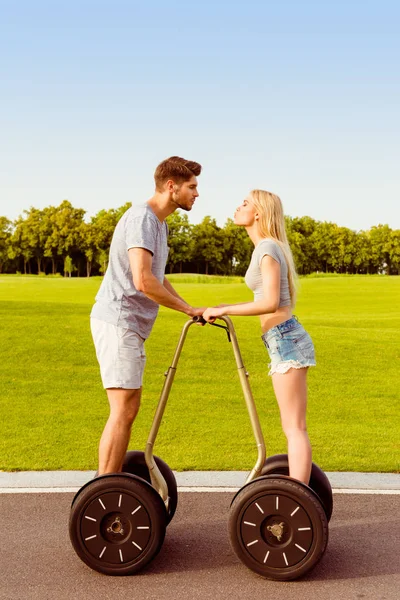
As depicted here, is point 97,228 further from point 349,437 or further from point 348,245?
point 349,437

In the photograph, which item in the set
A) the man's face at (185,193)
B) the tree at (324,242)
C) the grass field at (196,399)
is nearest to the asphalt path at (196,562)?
the grass field at (196,399)

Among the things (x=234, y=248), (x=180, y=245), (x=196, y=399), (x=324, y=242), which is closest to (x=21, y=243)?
(x=180, y=245)

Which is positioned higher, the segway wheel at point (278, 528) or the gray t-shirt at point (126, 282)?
the gray t-shirt at point (126, 282)

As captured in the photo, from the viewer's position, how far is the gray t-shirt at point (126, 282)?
401cm

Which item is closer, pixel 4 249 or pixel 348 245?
pixel 4 249

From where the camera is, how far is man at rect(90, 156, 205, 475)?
4.01 metres

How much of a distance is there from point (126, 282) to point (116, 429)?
0.78 meters

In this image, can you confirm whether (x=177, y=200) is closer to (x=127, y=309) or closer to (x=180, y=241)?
(x=127, y=309)

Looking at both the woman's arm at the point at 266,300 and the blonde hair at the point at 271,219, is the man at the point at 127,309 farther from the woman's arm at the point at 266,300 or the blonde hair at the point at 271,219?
the blonde hair at the point at 271,219

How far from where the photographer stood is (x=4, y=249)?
9025 centimetres

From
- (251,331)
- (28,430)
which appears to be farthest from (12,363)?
(251,331)

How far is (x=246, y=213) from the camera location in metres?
4.05

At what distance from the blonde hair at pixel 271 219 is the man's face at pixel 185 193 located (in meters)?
0.32

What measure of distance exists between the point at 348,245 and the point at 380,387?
3601 inches
